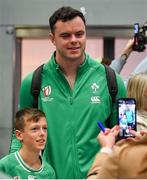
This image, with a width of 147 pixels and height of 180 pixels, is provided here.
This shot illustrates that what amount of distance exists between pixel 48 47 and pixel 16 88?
2.22 feet

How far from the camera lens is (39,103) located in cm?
258

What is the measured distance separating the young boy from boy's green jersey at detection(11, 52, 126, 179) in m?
0.13

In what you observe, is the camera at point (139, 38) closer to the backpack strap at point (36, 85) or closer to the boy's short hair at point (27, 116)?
the boy's short hair at point (27, 116)

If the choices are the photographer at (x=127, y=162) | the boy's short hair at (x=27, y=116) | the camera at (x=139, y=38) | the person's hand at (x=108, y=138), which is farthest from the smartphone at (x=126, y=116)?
the camera at (x=139, y=38)

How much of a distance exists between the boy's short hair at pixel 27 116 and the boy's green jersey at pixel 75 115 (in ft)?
0.44

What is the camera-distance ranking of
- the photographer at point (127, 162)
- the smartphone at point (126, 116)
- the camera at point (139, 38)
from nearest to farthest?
the photographer at point (127, 162) → the smartphone at point (126, 116) → the camera at point (139, 38)

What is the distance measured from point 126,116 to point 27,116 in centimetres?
64

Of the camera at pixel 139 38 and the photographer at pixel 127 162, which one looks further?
the camera at pixel 139 38

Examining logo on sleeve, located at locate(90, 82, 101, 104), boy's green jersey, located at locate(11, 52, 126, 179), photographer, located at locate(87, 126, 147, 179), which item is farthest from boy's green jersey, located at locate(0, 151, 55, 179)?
photographer, located at locate(87, 126, 147, 179)

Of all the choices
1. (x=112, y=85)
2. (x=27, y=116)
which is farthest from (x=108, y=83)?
(x=27, y=116)

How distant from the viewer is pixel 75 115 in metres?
2.47

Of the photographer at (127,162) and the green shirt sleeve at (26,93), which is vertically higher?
the green shirt sleeve at (26,93)

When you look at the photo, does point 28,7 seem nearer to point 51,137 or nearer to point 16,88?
point 16,88

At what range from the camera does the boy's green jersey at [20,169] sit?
8.59 feet
